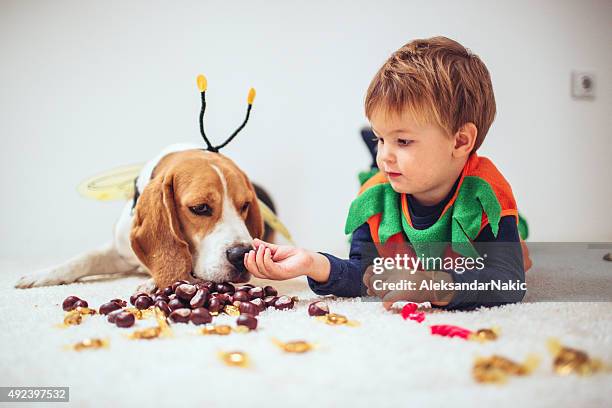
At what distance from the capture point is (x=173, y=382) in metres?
0.73

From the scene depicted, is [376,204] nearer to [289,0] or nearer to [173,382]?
[173,382]

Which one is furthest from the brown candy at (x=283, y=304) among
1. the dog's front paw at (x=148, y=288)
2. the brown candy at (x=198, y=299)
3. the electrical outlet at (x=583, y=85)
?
the electrical outlet at (x=583, y=85)

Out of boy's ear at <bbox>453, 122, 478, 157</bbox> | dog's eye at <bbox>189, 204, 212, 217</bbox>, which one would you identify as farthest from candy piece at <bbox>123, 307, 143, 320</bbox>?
boy's ear at <bbox>453, 122, 478, 157</bbox>

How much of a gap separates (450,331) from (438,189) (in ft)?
1.36

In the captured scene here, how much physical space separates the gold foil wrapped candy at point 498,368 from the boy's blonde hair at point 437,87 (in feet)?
1.77

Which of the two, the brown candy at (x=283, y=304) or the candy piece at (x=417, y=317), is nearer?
the candy piece at (x=417, y=317)

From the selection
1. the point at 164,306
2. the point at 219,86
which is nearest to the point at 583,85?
the point at 219,86

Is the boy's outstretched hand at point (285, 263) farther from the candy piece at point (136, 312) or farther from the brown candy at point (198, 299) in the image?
the candy piece at point (136, 312)

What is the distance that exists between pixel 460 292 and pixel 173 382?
59 cm

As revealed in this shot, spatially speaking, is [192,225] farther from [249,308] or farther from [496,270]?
[496,270]

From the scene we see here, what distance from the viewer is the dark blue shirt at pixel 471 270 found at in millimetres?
1107

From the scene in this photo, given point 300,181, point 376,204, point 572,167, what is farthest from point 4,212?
point 572,167

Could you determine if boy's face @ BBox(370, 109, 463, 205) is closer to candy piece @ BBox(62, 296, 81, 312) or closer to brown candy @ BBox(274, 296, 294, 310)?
brown candy @ BBox(274, 296, 294, 310)

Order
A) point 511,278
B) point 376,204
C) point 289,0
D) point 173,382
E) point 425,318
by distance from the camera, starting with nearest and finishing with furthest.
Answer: point 173,382, point 425,318, point 511,278, point 376,204, point 289,0
